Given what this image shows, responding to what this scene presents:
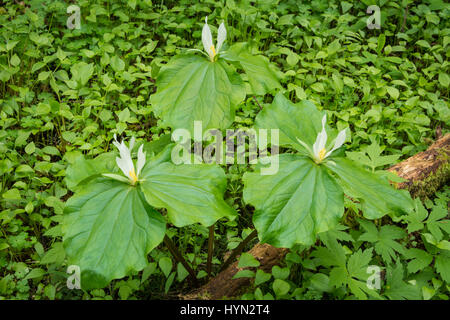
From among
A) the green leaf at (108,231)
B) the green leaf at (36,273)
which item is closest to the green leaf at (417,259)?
the green leaf at (108,231)

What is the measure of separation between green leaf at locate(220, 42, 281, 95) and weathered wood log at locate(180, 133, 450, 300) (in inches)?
34.7

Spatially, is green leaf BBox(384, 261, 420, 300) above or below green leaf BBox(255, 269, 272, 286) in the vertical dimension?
below

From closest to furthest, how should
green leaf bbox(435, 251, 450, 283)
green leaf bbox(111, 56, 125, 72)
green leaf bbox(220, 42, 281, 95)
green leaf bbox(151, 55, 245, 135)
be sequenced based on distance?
green leaf bbox(151, 55, 245, 135) < green leaf bbox(220, 42, 281, 95) < green leaf bbox(435, 251, 450, 283) < green leaf bbox(111, 56, 125, 72)

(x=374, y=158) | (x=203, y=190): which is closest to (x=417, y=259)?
(x=374, y=158)

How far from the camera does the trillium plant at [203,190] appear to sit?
141 centimetres

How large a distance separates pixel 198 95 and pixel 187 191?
0.43 meters

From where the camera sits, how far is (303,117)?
5.73 ft

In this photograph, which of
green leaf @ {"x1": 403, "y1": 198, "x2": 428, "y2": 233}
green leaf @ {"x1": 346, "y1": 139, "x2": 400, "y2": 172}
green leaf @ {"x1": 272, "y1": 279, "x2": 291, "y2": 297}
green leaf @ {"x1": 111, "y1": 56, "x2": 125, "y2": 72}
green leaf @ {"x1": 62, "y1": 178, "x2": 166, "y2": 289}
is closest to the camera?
green leaf @ {"x1": 62, "y1": 178, "x2": 166, "y2": 289}

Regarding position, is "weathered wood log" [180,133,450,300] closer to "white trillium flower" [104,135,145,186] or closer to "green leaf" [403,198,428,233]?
"green leaf" [403,198,428,233]

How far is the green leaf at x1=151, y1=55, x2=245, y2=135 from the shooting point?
1632 mm

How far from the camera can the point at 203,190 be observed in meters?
1.53

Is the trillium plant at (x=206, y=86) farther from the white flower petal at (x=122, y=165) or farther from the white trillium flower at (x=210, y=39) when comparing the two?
the white flower petal at (x=122, y=165)

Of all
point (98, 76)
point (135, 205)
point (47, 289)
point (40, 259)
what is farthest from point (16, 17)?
point (135, 205)

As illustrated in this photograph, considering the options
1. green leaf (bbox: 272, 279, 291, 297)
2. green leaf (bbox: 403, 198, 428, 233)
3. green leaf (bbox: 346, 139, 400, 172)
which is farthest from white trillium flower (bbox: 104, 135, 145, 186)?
green leaf (bbox: 403, 198, 428, 233)
